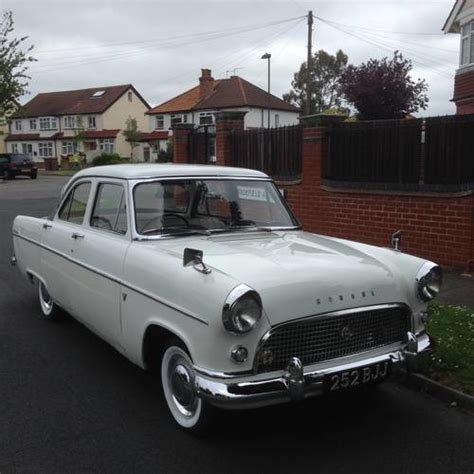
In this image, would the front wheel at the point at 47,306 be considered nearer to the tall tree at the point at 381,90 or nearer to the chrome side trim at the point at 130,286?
the chrome side trim at the point at 130,286

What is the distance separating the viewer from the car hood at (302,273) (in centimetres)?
326

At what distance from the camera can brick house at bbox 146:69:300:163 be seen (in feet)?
174

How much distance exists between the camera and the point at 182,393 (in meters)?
3.67

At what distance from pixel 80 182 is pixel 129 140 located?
5189 centimetres

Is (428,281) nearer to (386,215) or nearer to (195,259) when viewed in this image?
(195,259)

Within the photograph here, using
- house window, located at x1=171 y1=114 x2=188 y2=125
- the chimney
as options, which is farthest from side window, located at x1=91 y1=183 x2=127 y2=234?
the chimney

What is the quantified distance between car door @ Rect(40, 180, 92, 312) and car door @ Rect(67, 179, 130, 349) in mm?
119

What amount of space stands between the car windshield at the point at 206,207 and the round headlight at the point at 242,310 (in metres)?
1.32

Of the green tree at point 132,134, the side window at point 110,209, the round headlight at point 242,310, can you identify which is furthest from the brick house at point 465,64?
the green tree at point 132,134

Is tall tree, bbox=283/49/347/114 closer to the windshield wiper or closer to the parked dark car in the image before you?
the parked dark car

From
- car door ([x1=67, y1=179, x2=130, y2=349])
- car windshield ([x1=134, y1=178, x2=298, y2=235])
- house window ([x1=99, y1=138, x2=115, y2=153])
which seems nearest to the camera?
Result: car door ([x1=67, y1=179, x2=130, y2=349])

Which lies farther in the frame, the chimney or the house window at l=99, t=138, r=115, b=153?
the house window at l=99, t=138, r=115, b=153

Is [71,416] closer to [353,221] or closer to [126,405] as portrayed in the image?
[126,405]

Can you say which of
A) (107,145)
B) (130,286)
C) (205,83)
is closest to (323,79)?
(205,83)
